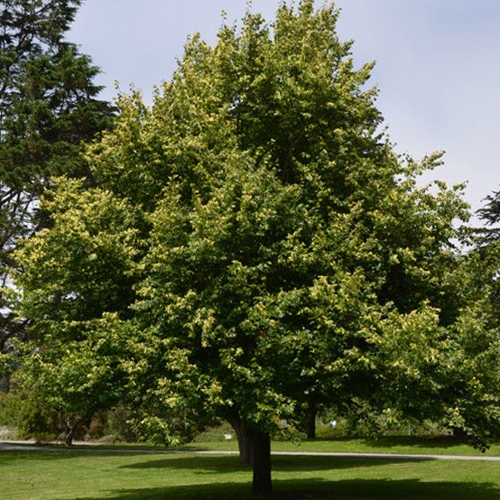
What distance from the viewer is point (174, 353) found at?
1576 centimetres

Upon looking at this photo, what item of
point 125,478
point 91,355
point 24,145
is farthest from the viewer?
point 24,145

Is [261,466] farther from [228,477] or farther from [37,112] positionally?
[37,112]

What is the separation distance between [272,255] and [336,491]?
8.44m

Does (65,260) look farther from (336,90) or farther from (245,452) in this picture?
(245,452)

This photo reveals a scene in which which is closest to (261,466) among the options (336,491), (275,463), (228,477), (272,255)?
(336,491)

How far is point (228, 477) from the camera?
26031 millimetres

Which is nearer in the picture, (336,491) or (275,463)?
(336,491)

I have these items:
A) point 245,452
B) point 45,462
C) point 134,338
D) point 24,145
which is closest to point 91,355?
point 134,338

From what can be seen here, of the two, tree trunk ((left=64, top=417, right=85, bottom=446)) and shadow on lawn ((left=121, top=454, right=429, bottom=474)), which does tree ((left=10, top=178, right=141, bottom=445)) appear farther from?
tree trunk ((left=64, top=417, right=85, bottom=446))

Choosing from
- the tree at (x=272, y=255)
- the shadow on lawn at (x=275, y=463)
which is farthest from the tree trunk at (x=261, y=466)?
the shadow on lawn at (x=275, y=463)

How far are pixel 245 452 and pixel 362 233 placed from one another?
56.6 feet

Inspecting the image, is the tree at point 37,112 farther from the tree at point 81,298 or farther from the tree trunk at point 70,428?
the tree at point 81,298

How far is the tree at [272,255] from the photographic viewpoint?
1580 cm

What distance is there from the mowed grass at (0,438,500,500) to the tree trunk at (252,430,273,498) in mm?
430
